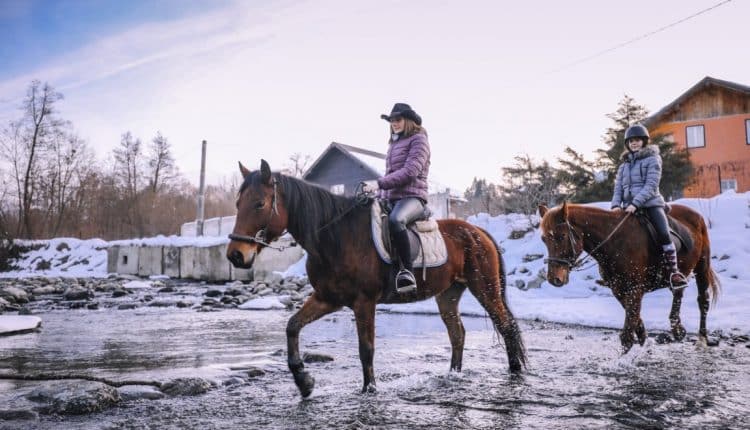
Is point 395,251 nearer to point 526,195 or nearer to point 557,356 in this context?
point 557,356

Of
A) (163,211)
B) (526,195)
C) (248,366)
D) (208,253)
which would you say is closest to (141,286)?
(208,253)

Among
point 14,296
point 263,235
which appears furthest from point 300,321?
point 14,296

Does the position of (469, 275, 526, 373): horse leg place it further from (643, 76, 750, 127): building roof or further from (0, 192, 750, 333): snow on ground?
(643, 76, 750, 127): building roof

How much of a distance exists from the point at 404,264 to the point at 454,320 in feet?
4.06

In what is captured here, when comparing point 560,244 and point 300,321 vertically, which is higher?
point 560,244

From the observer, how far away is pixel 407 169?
5.00 meters

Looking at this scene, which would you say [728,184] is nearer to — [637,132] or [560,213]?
[637,132]

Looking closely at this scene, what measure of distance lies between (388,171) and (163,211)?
141ft

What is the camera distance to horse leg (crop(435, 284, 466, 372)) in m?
5.48

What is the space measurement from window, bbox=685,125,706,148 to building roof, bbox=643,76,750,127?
4.85ft

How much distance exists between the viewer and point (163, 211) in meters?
44.5

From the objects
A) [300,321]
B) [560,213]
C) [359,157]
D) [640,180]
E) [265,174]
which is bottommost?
[300,321]

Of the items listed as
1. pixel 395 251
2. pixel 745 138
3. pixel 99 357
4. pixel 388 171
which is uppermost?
pixel 745 138

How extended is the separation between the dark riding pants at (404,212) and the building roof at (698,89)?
2651cm
